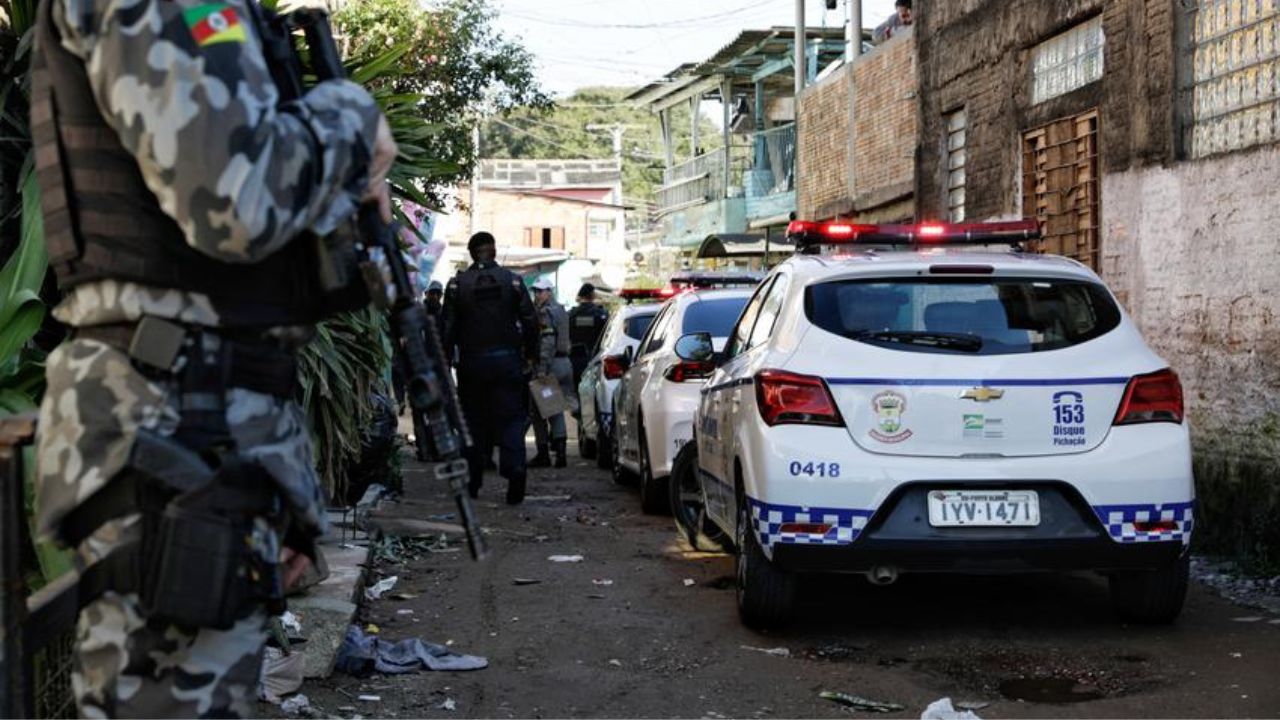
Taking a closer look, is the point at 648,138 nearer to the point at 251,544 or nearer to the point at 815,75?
the point at 815,75

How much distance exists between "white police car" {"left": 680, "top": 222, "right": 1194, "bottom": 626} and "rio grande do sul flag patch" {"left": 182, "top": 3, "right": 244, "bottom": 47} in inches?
171

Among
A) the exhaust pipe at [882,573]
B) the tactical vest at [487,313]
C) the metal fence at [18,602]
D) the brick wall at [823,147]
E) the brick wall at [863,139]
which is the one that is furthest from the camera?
the brick wall at [823,147]

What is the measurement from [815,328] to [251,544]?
451cm

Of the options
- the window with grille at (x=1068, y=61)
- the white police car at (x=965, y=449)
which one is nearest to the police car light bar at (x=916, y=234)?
the white police car at (x=965, y=449)

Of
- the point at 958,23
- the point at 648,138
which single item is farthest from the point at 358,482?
the point at 648,138

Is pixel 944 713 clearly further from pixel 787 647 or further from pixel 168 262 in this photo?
pixel 168 262

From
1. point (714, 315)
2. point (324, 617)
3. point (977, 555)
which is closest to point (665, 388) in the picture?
point (714, 315)

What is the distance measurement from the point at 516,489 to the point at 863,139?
11333 millimetres

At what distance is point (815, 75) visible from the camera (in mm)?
31453

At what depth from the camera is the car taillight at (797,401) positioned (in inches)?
259

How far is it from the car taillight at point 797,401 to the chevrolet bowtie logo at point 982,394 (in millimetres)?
505

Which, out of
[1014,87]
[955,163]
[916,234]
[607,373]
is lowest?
[607,373]

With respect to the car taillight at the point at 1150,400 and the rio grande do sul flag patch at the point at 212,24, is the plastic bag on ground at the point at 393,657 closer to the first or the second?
the car taillight at the point at 1150,400

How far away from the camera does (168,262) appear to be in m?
2.49
